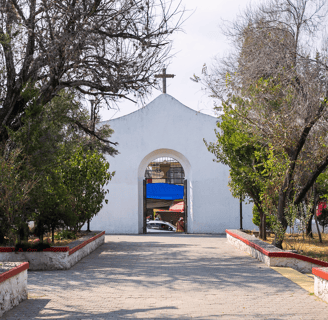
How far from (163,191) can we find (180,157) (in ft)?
22.9

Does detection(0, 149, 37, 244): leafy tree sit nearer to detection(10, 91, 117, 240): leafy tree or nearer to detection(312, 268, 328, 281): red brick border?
detection(10, 91, 117, 240): leafy tree

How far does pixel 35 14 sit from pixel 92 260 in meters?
6.31

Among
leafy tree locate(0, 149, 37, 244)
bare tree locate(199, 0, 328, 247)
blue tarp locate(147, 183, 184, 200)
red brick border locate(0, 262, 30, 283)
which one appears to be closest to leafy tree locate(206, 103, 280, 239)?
bare tree locate(199, 0, 328, 247)

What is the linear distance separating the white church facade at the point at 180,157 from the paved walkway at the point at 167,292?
32.8 ft

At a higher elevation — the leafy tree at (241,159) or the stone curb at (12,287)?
the leafy tree at (241,159)

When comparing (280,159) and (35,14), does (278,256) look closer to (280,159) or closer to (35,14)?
(280,159)

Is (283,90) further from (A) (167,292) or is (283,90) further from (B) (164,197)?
(B) (164,197)

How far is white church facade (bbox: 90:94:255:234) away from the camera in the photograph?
20.0 meters

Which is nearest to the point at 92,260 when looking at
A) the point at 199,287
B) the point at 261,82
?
the point at 199,287

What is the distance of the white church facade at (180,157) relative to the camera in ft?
65.7

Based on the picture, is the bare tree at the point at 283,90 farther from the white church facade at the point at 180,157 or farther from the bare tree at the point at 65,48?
the white church facade at the point at 180,157

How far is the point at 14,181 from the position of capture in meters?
7.93

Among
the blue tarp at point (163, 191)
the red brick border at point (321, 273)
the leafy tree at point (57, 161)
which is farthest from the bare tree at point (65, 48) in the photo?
the blue tarp at point (163, 191)

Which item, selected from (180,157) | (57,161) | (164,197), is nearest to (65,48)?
(57,161)
